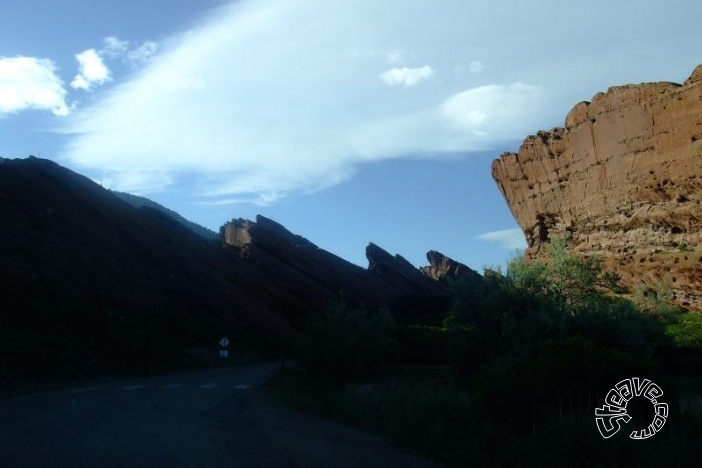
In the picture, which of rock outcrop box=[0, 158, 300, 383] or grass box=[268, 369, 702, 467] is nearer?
grass box=[268, 369, 702, 467]

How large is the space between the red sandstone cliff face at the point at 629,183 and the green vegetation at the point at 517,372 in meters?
6.24

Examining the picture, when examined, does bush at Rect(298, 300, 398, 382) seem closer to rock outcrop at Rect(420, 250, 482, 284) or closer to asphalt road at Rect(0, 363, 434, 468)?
asphalt road at Rect(0, 363, 434, 468)

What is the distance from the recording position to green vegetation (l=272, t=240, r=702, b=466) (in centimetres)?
980

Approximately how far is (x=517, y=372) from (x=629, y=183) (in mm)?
44813

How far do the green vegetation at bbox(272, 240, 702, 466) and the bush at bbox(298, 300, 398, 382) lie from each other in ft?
0.16

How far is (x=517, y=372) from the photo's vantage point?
39.6 ft

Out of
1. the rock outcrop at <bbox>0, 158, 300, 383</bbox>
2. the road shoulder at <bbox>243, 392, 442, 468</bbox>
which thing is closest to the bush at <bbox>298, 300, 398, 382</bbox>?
the road shoulder at <bbox>243, 392, 442, 468</bbox>

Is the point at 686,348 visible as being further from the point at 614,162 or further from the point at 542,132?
the point at 542,132

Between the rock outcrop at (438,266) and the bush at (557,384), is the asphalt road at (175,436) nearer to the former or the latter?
the bush at (557,384)

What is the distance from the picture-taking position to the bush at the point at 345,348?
90.8 feet

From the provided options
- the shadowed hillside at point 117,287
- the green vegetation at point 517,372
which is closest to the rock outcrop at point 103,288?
the shadowed hillside at point 117,287

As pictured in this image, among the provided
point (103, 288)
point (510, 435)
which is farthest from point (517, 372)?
point (103, 288)

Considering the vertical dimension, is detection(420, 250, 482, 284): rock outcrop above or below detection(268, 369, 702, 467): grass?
above

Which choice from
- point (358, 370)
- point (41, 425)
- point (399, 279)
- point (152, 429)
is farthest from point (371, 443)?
point (399, 279)
